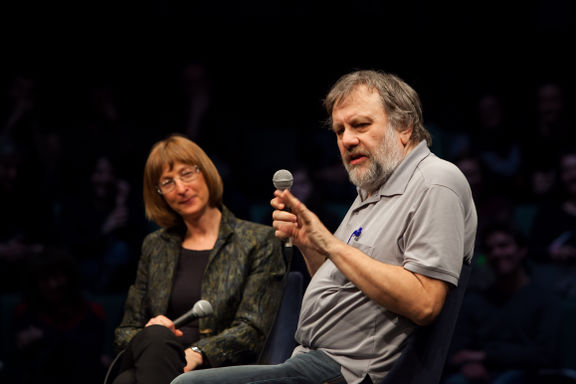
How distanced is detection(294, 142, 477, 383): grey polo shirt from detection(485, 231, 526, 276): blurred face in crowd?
6.03ft

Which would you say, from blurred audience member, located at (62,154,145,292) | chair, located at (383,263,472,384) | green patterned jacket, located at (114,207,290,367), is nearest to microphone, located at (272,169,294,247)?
chair, located at (383,263,472,384)

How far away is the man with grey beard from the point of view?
1550mm

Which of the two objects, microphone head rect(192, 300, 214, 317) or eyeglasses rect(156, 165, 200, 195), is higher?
eyeglasses rect(156, 165, 200, 195)

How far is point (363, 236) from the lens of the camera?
5.65ft

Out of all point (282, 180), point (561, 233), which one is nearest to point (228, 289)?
point (282, 180)

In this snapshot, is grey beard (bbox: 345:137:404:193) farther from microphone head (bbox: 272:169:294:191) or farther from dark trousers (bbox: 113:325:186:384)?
dark trousers (bbox: 113:325:186:384)

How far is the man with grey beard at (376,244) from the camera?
1.55 meters

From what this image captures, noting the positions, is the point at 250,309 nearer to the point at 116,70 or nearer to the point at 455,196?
the point at 455,196

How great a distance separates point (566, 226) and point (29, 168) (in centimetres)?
315

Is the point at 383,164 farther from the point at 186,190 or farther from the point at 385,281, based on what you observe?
the point at 186,190

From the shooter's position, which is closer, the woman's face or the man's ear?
the man's ear

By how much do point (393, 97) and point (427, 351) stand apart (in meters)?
0.64

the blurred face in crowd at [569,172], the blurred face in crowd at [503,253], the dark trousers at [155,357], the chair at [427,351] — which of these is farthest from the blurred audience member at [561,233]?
the dark trousers at [155,357]

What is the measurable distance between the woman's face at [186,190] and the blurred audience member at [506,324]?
1.56 metres
